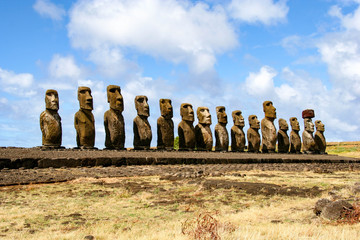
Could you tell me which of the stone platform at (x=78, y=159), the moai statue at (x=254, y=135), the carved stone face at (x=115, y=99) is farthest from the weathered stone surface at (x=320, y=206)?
the moai statue at (x=254, y=135)

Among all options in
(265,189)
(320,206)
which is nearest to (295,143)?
(265,189)

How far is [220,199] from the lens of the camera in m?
5.74

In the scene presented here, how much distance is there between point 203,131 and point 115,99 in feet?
18.6

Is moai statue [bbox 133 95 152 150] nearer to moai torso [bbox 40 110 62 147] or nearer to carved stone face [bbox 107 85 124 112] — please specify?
carved stone face [bbox 107 85 124 112]

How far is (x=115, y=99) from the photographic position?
15867 millimetres

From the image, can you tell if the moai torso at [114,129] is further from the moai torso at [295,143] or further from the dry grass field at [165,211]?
the moai torso at [295,143]

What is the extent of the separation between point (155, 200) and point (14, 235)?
2.26 m

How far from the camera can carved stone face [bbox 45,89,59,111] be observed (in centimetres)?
1436

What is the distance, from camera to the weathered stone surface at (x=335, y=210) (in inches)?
168

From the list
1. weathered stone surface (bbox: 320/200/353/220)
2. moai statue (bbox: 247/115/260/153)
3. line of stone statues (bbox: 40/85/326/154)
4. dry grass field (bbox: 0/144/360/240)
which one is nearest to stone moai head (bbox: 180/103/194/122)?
line of stone statues (bbox: 40/85/326/154)

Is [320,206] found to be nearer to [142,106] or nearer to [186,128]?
[142,106]

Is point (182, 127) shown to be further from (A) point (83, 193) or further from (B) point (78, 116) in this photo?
(A) point (83, 193)

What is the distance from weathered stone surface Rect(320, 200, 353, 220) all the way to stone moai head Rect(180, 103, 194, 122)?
14.4 m

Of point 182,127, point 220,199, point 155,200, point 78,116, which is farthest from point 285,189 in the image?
point 182,127
